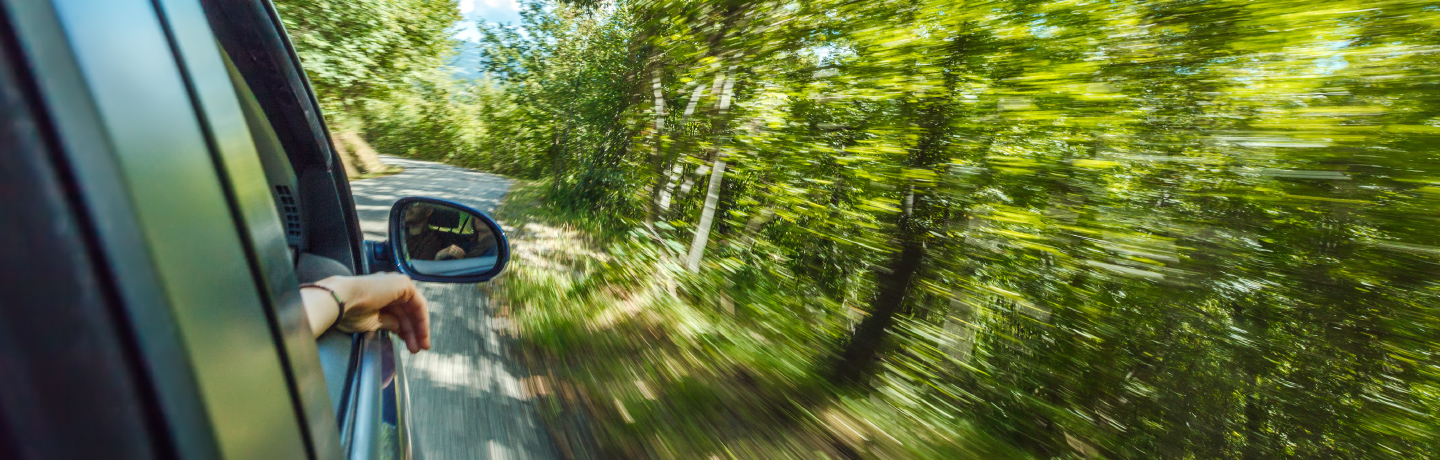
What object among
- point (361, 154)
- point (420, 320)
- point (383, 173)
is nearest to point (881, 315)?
point (420, 320)

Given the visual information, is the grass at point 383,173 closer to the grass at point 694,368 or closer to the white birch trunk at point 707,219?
the grass at point 694,368

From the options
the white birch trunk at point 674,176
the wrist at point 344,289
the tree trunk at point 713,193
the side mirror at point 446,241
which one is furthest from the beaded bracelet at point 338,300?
the white birch trunk at point 674,176

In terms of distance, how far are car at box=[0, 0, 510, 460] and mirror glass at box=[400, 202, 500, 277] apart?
1.35m

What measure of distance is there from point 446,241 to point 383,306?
2.54 feet

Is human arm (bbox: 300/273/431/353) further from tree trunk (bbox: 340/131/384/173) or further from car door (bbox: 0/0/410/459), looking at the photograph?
tree trunk (bbox: 340/131/384/173)

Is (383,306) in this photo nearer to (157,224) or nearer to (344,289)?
(344,289)

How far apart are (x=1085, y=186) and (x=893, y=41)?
163 centimetres

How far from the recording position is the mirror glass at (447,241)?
2.15 metres

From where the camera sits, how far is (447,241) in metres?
2.19

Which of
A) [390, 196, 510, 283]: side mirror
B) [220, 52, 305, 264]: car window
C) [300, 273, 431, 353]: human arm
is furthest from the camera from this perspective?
[390, 196, 510, 283]: side mirror

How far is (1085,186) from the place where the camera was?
3.05 metres

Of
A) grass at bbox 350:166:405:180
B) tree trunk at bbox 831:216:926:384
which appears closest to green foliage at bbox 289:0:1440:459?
tree trunk at bbox 831:216:926:384

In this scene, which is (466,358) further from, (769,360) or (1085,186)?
(1085,186)

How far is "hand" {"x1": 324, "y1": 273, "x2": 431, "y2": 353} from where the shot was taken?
52.9 inches
